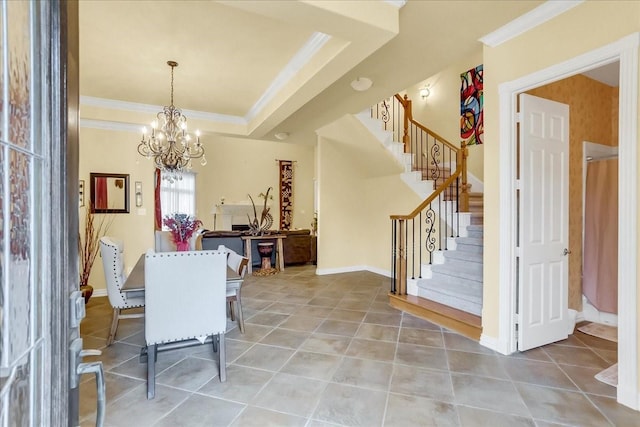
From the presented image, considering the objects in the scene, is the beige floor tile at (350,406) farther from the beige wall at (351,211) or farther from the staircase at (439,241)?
the beige wall at (351,211)

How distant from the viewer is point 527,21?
97.7 inches

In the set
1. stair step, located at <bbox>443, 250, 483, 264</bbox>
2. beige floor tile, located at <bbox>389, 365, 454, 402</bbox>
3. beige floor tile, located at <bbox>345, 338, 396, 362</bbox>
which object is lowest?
beige floor tile, located at <bbox>345, 338, 396, 362</bbox>

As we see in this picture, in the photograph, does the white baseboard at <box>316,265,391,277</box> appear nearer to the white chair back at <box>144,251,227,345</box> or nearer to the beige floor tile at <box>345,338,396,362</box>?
the beige floor tile at <box>345,338,396,362</box>

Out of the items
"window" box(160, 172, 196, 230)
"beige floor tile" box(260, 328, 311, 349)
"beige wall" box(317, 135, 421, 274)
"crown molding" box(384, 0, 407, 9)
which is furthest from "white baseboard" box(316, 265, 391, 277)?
"window" box(160, 172, 196, 230)

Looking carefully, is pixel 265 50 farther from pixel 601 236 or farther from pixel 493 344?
pixel 601 236

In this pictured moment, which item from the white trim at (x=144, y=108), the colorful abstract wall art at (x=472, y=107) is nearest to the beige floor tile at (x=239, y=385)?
the white trim at (x=144, y=108)

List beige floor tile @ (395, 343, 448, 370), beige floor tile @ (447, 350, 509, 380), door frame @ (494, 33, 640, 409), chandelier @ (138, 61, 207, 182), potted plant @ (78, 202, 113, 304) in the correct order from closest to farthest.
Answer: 1. door frame @ (494, 33, 640, 409)
2. beige floor tile @ (447, 350, 509, 380)
3. beige floor tile @ (395, 343, 448, 370)
4. chandelier @ (138, 61, 207, 182)
5. potted plant @ (78, 202, 113, 304)

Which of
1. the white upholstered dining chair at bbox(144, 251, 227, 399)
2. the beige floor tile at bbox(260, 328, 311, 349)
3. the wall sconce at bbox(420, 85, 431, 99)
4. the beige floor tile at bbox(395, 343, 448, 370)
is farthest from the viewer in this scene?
the wall sconce at bbox(420, 85, 431, 99)

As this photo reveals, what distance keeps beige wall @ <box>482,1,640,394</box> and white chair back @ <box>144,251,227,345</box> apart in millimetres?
2401

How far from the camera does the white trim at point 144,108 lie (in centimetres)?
449

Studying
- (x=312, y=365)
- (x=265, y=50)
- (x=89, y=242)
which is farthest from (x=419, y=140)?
(x=89, y=242)

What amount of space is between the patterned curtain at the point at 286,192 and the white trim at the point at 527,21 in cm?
782

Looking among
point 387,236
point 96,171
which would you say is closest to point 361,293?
point 387,236

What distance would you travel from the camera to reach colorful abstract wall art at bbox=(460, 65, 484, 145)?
536 centimetres
